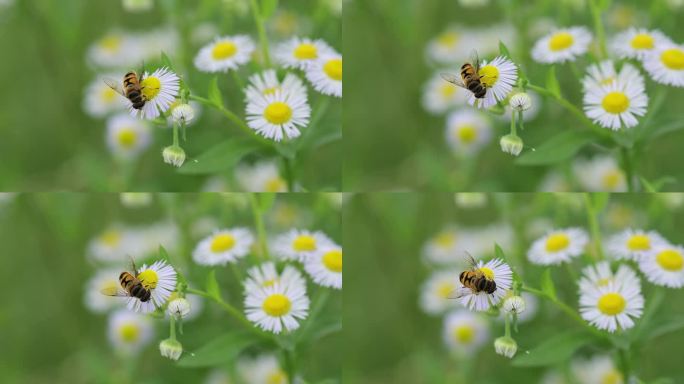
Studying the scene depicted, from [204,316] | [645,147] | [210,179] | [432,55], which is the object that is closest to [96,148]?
[210,179]

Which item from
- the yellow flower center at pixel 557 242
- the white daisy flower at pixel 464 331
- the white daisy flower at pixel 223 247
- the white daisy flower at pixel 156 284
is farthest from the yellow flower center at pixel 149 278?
the yellow flower center at pixel 557 242

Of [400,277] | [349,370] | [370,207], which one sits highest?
[370,207]

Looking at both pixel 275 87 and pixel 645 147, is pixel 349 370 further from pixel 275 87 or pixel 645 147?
pixel 645 147

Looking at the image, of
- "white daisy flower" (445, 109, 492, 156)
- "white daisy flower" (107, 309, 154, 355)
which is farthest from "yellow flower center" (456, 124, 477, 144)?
"white daisy flower" (107, 309, 154, 355)

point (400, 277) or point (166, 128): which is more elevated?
point (166, 128)

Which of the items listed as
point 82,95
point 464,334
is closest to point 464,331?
point 464,334

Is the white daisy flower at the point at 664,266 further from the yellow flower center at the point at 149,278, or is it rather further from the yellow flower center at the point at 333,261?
the yellow flower center at the point at 149,278

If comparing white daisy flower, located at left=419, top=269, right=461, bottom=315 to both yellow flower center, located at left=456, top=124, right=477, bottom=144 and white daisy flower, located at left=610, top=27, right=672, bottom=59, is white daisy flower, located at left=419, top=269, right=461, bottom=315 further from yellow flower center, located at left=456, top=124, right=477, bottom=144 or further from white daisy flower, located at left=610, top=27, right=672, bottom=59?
white daisy flower, located at left=610, top=27, right=672, bottom=59

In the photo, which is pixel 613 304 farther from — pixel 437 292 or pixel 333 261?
pixel 333 261
